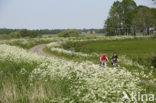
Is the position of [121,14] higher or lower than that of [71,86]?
higher

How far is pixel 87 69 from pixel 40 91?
286 centimetres

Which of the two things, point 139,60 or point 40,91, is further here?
point 139,60

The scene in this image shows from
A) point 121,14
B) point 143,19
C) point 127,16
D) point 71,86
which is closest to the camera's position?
point 71,86

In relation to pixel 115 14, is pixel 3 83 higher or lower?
lower

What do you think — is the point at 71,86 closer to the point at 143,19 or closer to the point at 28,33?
the point at 143,19

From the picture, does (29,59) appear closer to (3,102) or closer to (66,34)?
(3,102)

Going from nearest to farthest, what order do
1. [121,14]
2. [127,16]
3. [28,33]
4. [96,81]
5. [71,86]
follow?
[96,81] → [71,86] → [121,14] → [127,16] → [28,33]

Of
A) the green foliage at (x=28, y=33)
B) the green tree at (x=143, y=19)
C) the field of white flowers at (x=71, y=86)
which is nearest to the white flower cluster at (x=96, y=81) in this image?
the field of white flowers at (x=71, y=86)

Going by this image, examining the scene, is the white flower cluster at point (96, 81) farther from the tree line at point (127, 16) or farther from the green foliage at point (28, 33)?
the green foliage at point (28, 33)

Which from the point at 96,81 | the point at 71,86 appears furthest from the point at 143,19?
the point at 71,86

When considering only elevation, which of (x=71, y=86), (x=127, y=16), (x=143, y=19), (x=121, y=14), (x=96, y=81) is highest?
(x=121, y=14)

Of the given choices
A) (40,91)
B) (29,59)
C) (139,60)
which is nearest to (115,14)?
(139,60)

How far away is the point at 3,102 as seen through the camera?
8156 millimetres

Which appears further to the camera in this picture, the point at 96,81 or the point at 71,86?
the point at 71,86
